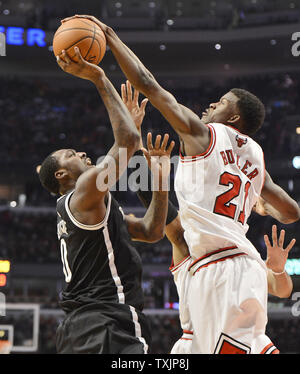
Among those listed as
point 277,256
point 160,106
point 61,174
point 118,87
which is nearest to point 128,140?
point 160,106

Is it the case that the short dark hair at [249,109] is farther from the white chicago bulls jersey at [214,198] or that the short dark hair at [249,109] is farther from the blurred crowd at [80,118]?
the blurred crowd at [80,118]

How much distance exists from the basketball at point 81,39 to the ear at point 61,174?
2.64 feet

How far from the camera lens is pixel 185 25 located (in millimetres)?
22078

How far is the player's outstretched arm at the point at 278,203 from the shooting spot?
13.6 ft

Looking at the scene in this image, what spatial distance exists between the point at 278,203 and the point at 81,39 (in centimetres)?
191

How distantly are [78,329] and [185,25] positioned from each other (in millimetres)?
20215

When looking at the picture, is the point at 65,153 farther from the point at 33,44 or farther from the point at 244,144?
the point at 33,44

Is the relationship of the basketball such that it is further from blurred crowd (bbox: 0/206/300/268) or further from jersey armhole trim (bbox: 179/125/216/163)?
blurred crowd (bbox: 0/206/300/268)

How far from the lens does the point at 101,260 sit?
3.50 m

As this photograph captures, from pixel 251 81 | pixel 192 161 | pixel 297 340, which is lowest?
pixel 297 340

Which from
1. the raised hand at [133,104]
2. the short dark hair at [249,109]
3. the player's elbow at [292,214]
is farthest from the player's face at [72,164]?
the player's elbow at [292,214]

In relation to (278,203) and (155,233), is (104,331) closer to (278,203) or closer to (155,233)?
(155,233)

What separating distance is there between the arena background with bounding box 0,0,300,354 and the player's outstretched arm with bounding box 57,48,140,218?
48.3 ft

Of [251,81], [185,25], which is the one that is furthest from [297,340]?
[185,25]
